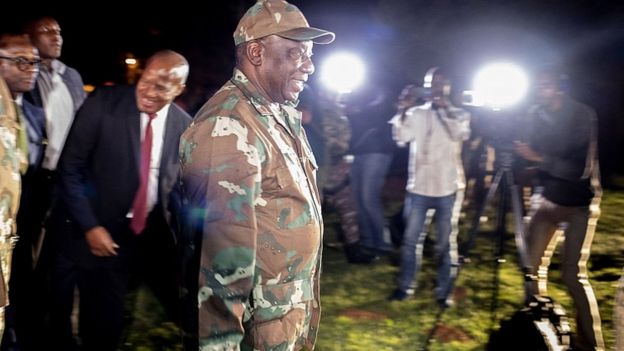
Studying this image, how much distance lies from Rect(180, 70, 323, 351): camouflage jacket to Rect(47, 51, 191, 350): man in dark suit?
1.45 meters

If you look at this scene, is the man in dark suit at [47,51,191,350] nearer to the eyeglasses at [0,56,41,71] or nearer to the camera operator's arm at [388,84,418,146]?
the eyeglasses at [0,56,41,71]

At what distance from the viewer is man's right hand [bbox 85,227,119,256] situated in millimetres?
3518

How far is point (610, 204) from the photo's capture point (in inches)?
436

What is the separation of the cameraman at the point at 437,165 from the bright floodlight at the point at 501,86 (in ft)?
0.95

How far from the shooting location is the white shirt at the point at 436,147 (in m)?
5.73

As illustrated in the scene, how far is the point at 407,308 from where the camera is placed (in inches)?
228

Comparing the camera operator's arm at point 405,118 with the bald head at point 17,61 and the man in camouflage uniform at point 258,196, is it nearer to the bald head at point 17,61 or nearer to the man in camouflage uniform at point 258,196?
the bald head at point 17,61

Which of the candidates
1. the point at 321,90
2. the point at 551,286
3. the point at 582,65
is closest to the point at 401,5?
the point at 582,65

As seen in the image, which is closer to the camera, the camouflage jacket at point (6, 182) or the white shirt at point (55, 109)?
the camouflage jacket at point (6, 182)

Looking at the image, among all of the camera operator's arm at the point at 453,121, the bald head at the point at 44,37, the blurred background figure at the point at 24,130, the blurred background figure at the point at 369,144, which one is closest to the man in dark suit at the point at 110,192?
the blurred background figure at the point at 24,130

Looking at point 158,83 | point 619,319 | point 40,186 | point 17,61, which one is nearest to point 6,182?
point 158,83

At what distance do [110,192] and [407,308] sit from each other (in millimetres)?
3106

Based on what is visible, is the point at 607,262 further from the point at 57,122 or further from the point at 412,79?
the point at 412,79

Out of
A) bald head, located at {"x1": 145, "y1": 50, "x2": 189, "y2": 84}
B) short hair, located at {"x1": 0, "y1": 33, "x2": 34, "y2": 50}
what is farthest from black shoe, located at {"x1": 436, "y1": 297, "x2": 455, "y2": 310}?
short hair, located at {"x1": 0, "y1": 33, "x2": 34, "y2": 50}
